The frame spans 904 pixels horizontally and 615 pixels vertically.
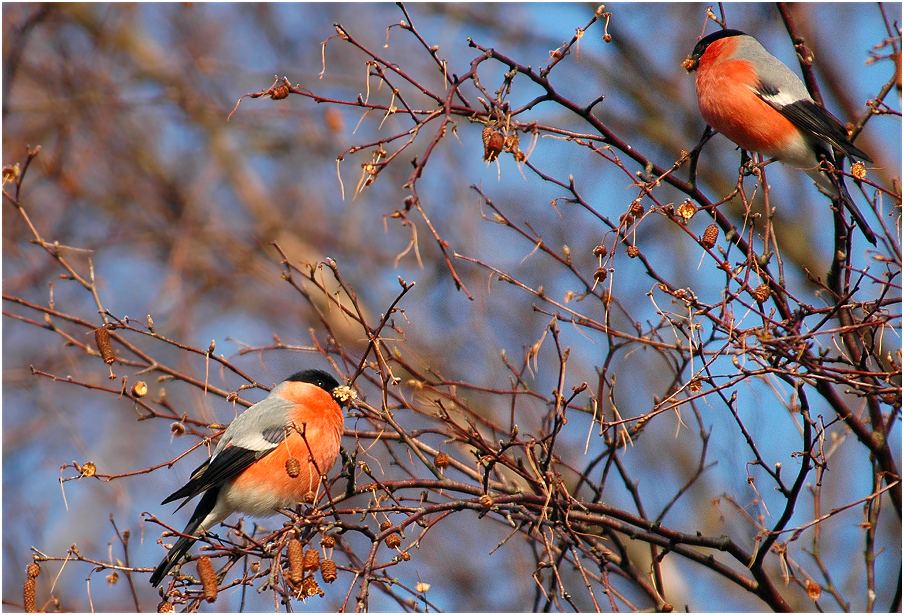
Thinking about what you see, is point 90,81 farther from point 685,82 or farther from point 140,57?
point 685,82

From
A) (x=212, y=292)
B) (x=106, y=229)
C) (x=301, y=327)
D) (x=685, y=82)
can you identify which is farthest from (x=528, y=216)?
(x=106, y=229)

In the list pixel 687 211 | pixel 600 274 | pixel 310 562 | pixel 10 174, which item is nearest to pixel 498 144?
pixel 600 274

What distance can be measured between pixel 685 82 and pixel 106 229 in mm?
5130

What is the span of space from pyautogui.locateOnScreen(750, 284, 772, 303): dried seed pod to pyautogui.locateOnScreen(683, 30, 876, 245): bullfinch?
1.25 meters

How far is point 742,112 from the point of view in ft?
12.6

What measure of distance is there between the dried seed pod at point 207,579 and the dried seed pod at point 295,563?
0.23 metres

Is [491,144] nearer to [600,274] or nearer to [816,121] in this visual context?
[600,274]

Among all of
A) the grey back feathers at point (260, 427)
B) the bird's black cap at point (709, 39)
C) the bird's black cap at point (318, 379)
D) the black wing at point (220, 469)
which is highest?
the bird's black cap at point (709, 39)

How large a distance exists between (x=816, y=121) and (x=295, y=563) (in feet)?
8.56

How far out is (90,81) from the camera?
26.8 ft

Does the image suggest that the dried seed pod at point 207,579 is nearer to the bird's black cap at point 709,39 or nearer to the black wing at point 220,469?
the black wing at point 220,469

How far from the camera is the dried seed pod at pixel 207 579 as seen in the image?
7.63ft

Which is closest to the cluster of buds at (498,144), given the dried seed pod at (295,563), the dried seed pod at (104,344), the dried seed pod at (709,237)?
the dried seed pod at (709,237)

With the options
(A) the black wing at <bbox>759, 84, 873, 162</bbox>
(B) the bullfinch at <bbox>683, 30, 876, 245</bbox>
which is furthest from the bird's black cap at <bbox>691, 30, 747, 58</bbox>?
(A) the black wing at <bbox>759, 84, 873, 162</bbox>
